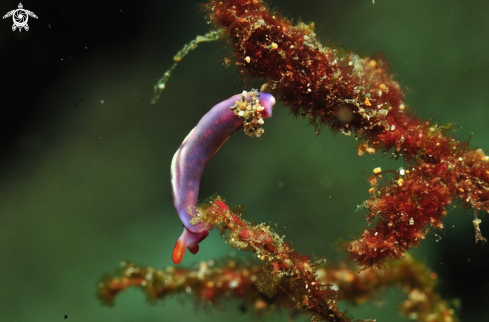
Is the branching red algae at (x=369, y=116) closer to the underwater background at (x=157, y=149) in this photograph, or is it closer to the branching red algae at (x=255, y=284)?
the branching red algae at (x=255, y=284)

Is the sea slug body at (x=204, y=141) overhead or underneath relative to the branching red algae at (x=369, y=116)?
underneath

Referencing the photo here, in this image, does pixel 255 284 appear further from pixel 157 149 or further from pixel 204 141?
pixel 157 149

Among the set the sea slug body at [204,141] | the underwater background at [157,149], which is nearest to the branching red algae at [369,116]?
the sea slug body at [204,141]

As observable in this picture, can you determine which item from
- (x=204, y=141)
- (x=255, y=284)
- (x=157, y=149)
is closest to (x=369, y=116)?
(x=204, y=141)

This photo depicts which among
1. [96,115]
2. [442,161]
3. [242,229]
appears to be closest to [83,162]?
[96,115]

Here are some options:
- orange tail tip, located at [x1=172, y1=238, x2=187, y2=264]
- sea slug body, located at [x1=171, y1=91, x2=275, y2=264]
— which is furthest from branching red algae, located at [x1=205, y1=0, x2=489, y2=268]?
orange tail tip, located at [x1=172, y1=238, x2=187, y2=264]
